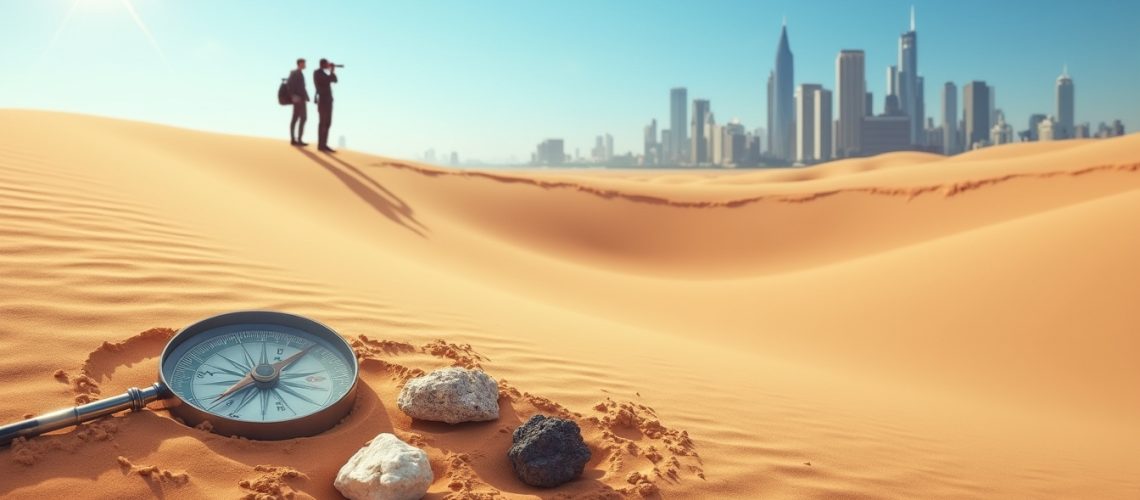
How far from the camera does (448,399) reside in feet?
9.39

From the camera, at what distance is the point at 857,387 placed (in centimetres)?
566

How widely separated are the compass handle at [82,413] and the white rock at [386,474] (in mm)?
724

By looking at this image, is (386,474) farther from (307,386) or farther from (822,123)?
(822,123)

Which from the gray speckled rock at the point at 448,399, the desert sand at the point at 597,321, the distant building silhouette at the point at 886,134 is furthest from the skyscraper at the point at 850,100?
→ the gray speckled rock at the point at 448,399

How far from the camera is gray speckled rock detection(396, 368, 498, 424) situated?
2.86 m

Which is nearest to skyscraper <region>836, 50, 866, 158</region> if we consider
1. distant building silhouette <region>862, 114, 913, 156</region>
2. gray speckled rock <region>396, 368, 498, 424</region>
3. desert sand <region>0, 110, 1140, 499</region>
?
distant building silhouette <region>862, 114, 913, 156</region>

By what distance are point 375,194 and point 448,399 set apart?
9692 millimetres

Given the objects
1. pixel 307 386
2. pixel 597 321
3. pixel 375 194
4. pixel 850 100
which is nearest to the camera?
pixel 307 386

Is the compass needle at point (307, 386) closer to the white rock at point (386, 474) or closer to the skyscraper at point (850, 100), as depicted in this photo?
the white rock at point (386, 474)

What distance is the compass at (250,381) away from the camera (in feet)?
8.09

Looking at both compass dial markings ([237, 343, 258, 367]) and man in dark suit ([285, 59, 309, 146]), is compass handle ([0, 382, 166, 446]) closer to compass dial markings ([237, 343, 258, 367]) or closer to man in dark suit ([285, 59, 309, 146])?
compass dial markings ([237, 343, 258, 367])

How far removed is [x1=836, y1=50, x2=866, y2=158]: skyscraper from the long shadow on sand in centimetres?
11733

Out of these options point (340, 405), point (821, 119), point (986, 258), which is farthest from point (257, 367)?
point (821, 119)

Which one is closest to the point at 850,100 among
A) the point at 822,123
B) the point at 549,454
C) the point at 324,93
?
the point at 822,123
